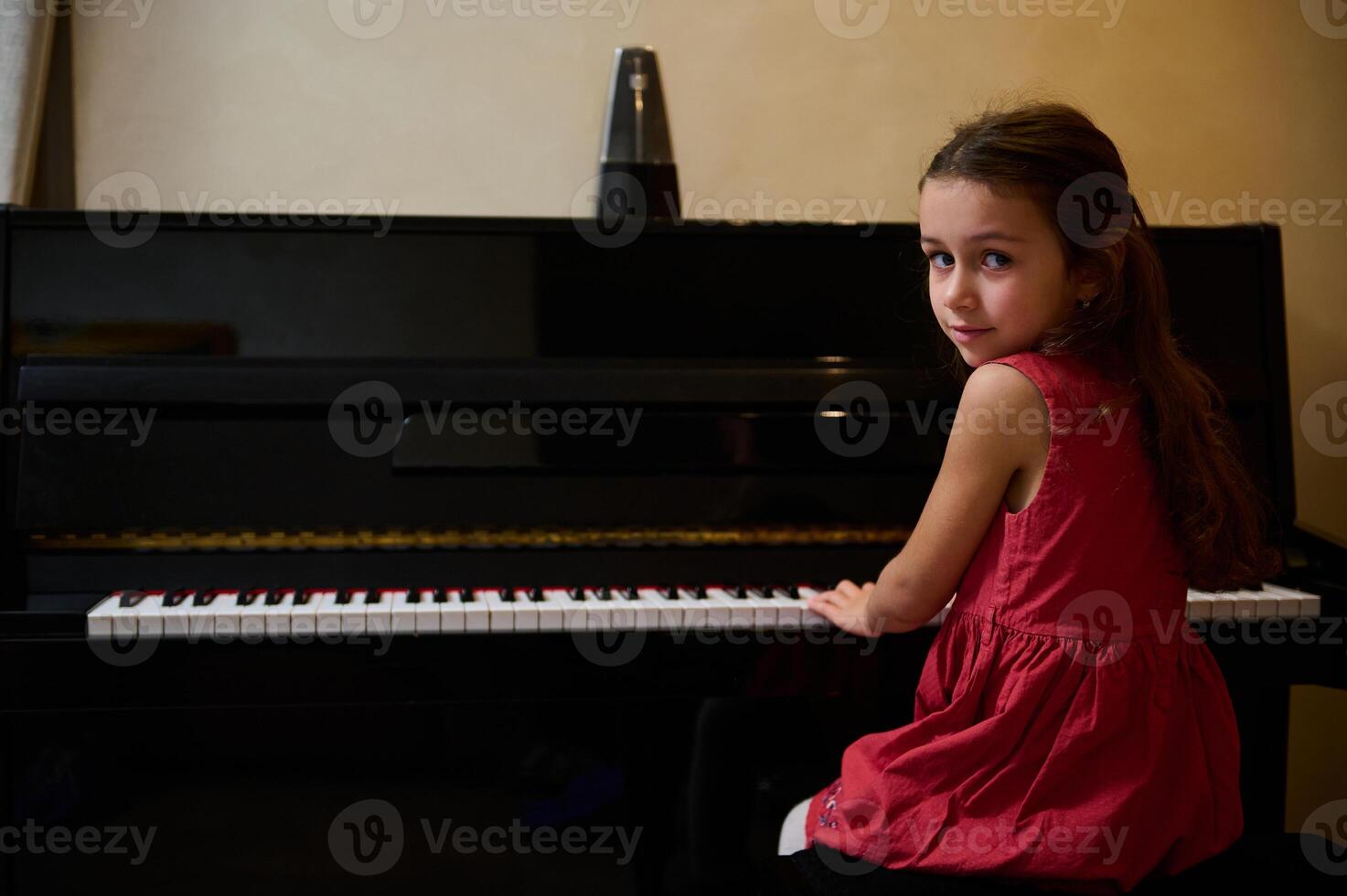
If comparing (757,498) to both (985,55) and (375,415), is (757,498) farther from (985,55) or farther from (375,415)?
(985,55)

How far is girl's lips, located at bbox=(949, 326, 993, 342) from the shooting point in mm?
1240

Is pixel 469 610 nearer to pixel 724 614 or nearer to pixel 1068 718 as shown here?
pixel 724 614

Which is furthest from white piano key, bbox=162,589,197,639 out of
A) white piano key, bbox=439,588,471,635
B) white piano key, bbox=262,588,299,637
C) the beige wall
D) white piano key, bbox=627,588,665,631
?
the beige wall

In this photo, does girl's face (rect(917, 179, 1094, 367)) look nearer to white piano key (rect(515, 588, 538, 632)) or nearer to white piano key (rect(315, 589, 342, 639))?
white piano key (rect(515, 588, 538, 632))

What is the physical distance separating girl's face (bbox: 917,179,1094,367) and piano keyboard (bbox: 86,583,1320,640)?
44cm

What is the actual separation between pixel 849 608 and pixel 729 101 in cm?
156

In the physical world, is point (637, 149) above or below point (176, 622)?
above

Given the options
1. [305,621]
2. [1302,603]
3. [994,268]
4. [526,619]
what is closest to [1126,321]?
[994,268]

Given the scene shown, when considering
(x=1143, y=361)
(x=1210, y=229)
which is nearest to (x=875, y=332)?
(x=1210, y=229)

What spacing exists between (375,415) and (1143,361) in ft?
3.85

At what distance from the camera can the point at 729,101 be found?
2.70 m

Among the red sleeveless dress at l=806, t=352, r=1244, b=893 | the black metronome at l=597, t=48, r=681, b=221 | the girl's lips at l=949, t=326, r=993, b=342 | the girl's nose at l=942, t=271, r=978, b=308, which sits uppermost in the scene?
the black metronome at l=597, t=48, r=681, b=221

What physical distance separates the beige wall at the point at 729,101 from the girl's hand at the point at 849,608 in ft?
4.37

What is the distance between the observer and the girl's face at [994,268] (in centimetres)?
119
